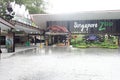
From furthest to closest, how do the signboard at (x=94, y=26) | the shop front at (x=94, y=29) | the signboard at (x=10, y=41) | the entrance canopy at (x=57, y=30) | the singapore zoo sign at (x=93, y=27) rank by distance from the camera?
the singapore zoo sign at (x=93, y=27) → the signboard at (x=94, y=26) → the shop front at (x=94, y=29) → the entrance canopy at (x=57, y=30) → the signboard at (x=10, y=41)

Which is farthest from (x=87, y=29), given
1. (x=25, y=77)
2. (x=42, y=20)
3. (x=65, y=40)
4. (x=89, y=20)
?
(x=25, y=77)

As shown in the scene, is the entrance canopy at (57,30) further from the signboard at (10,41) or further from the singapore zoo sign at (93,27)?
the signboard at (10,41)

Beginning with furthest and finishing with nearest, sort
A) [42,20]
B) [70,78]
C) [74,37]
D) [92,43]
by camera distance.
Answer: [42,20] → [74,37] → [92,43] → [70,78]

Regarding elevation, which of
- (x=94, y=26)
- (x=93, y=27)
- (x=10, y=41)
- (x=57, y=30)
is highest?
(x=94, y=26)

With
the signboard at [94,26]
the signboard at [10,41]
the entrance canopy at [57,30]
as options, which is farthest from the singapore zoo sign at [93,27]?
the signboard at [10,41]

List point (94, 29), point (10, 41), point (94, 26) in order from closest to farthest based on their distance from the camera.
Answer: point (10, 41)
point (94, 26)
point (94, 29)

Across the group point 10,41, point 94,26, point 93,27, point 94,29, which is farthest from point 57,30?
point 10,41

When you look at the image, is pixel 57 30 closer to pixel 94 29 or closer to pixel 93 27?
pixel 93 27

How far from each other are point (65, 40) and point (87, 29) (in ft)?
17.2

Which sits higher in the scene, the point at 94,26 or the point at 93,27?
the point at 94,26

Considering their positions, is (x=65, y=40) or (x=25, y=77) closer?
(x=25, y=77)

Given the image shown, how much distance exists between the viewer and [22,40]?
5288 centimetres

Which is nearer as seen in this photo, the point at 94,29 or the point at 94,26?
the point at 94,26

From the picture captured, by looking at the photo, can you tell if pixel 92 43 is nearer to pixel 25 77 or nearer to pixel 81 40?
pixel 81 40
